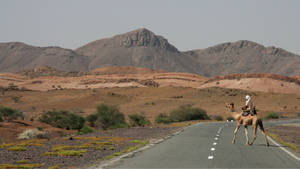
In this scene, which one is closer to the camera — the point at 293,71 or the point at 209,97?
the point at 209,97

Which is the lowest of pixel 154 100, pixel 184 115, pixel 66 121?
pixel 66 121

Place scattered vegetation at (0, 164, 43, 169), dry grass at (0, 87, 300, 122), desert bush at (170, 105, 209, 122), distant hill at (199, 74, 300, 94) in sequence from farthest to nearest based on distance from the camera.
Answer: distant hill at (199, 74, 300, 94) < dry grass at (0, 87, 300, 122) < desert bush at (170, 105, 209, 122) < scattered vegetation at (0, 164, 43, 169)

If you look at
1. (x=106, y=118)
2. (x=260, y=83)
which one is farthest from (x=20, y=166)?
(x=260, y=83)

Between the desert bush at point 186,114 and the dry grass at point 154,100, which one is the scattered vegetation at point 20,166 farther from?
the dry grass at point 154,100

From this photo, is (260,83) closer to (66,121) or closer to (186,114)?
(186,114)

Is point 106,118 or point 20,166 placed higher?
point 106,118

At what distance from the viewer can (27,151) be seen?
58.5ft

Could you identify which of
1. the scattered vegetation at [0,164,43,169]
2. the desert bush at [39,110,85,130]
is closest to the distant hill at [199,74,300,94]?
the desert bush at [39,110,85,130]

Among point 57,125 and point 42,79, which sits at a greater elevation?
point 42,79

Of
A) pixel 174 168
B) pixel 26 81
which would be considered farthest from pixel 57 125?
pixel 26 81

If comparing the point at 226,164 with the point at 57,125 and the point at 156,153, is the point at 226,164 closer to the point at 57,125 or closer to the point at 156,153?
the point at 156,153

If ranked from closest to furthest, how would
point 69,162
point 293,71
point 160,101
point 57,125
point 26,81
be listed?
point 69,162, point 57,125, point 160,101, point 26,81, point 293,71

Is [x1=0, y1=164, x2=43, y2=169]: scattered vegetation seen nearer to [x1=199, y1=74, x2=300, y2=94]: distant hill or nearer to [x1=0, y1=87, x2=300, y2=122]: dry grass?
[x1=0, y1=87, x2=300, y2=122]: dry grass

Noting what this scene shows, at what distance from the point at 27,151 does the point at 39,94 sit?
3514 inches
